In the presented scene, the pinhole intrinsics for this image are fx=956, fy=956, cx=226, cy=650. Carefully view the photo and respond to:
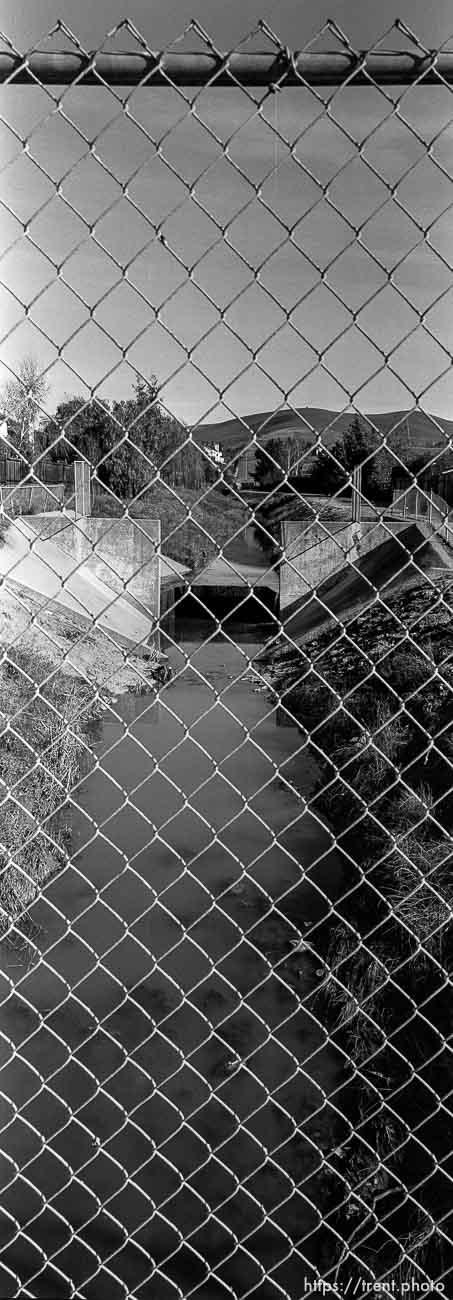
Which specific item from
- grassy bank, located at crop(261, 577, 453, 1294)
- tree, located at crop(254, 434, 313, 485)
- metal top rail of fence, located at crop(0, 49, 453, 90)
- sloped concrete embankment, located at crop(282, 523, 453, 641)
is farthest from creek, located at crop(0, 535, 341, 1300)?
sloped concrete embankment, located at crop(282, 523, 453, 641)

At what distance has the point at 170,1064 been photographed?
5.37m

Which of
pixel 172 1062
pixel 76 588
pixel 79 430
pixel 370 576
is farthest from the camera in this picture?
pixel 370 576

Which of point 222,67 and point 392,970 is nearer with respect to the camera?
point 222,67

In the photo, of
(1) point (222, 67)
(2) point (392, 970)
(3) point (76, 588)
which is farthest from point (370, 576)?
(1) point (222, 67)

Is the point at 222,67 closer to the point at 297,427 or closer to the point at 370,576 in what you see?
the point at 297,427

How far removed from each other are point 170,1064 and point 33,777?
383 centimetres

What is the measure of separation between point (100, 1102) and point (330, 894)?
3.30 m

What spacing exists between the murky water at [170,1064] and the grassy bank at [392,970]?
0.19 m

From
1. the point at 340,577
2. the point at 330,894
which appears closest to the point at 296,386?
the point at 330,894

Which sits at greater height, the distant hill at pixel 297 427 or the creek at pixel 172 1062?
the distant hill at pixel 297 427

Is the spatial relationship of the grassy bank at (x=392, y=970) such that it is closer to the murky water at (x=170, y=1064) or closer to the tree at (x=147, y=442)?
the murky water at (x=170, y=1064)

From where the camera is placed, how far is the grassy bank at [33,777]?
22.5 feet

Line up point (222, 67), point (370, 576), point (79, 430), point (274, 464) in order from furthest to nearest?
point (370, 576), point (79, 430), point (274, 464), point (222, 67)

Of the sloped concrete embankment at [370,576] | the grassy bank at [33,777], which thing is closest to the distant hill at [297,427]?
the grassy bank at [33,777]
